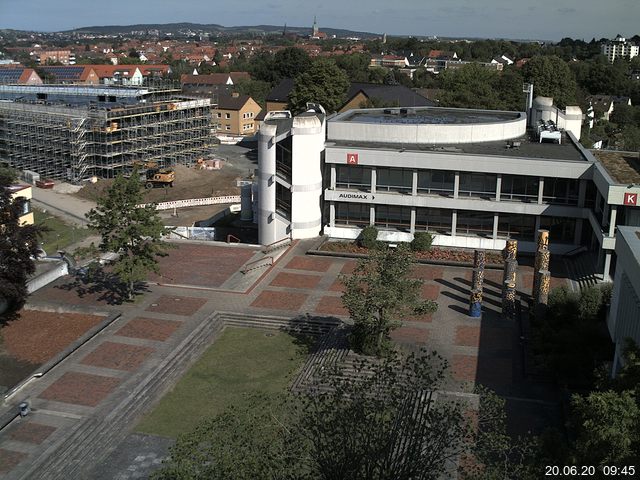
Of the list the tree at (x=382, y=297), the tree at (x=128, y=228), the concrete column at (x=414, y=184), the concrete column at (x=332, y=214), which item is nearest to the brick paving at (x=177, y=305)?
the tree at (x=128, y=228)

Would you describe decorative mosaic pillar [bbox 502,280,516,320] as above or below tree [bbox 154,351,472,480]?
below

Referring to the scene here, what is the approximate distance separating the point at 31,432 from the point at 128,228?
36.9 ft

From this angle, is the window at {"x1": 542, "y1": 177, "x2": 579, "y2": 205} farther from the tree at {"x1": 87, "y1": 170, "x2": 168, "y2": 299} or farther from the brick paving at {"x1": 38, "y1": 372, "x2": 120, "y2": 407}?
the brick paving at {"x1": 38, "y1": 372, "x2": 120, "y2": 407}

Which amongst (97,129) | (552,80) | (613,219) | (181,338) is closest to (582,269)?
(613,219)

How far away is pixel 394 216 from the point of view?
43.7m

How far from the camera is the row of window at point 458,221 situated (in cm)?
4141

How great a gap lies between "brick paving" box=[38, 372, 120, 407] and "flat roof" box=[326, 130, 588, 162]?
73.8ft

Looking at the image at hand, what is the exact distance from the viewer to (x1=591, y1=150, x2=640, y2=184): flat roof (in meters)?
37.2

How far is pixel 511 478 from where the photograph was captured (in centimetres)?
1634

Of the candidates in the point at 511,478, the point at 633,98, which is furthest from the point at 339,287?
the point at 633,98

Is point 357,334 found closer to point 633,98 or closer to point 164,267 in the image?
point 164,267

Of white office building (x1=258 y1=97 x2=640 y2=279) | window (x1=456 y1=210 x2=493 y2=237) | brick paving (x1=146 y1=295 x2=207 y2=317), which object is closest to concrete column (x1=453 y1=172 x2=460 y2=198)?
white office building (x1=258 y1=97 x2=640 y2=279)

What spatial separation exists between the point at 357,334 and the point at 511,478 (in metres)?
13.1

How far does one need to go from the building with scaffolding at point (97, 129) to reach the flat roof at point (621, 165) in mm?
42736
